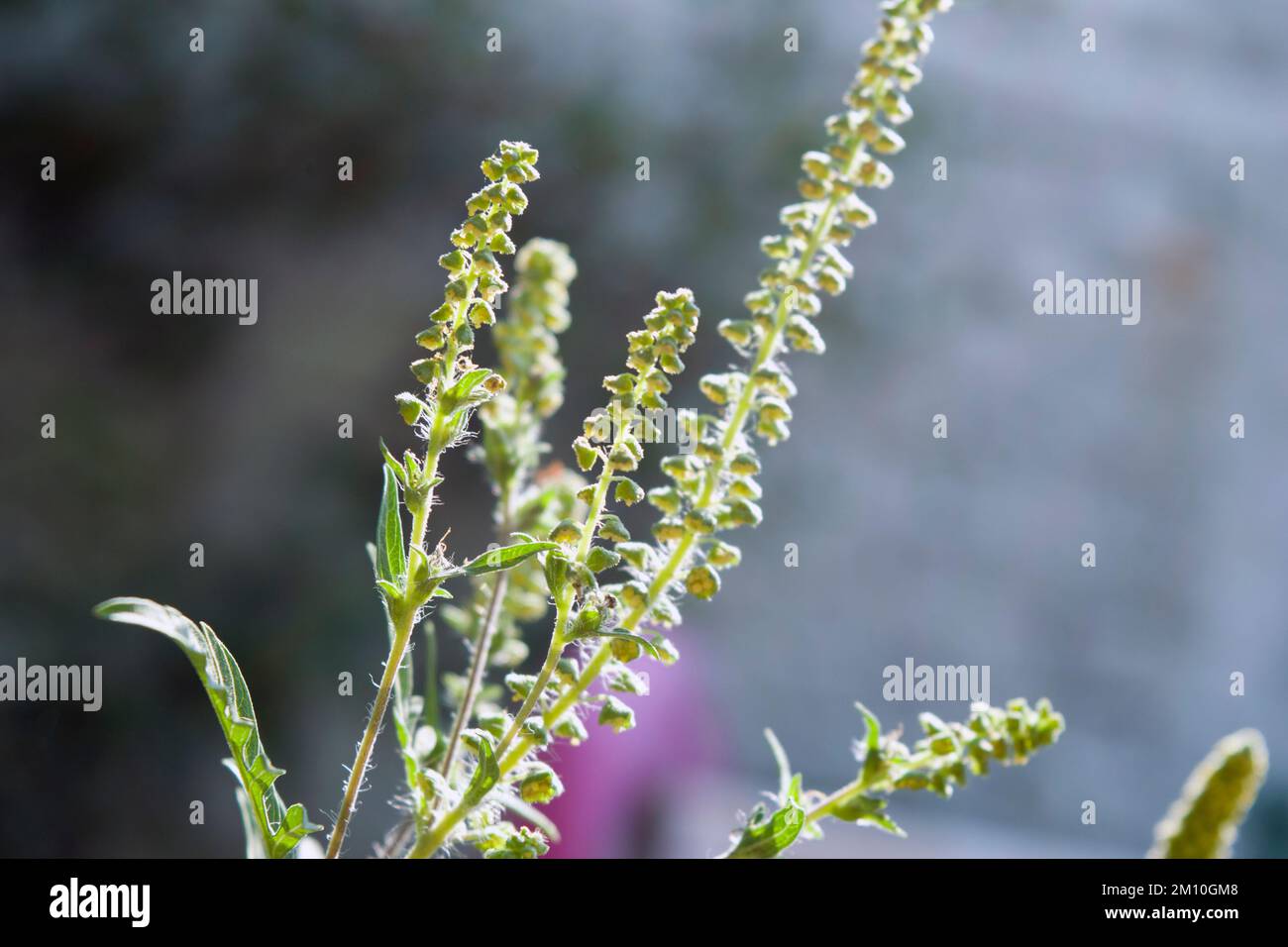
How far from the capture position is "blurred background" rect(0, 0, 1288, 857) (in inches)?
77.1

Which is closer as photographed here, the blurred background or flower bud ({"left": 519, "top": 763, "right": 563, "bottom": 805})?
flower bud ({"left": 519, "top": 763, "right": 563, "bottom": 805})

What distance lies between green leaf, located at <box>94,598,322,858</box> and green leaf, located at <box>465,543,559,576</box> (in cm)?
9

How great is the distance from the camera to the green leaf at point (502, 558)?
36cm

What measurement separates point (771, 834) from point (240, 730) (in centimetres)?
19

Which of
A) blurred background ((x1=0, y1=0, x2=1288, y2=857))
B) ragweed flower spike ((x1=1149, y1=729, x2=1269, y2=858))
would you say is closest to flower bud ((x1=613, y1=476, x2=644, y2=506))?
ragweed flower spike ((x1=1149, y1=729, x2=1269, y2=858))

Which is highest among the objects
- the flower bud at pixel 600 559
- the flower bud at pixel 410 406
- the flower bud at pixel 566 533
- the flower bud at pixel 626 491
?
the flower bud at pixel 410 406

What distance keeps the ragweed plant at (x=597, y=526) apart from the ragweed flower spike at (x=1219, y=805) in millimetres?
96

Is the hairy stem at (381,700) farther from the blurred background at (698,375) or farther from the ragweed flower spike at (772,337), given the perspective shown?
the blurred background at (698,375)

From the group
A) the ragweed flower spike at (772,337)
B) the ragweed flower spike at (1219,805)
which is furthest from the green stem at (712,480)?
the ragweed flower spike at (1219,805)

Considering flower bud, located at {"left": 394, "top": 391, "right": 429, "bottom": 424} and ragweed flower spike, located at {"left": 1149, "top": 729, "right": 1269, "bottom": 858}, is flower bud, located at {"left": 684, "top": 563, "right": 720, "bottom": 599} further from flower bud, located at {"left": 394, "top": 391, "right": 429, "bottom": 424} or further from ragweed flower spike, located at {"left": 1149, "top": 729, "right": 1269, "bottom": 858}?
ragweed flower spike, located at {"left": 1149, "top": 729, "right": 1269, "bottom": 858}
